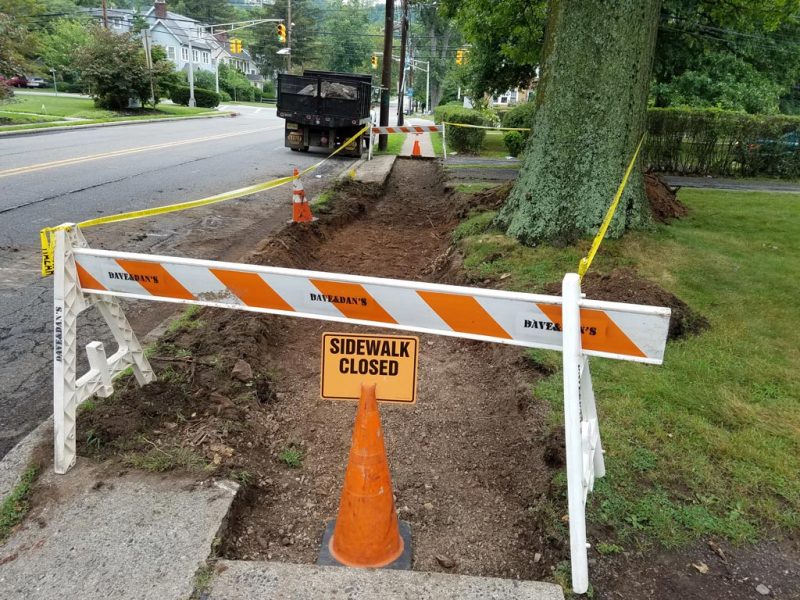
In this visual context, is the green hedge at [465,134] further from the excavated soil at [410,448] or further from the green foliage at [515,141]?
the excavated soil at [410,448]

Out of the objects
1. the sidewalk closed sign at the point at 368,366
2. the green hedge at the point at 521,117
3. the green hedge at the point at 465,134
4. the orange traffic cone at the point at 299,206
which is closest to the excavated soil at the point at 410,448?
the sidewalk closed sign at the point at 368,366

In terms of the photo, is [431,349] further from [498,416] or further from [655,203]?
[655,203]

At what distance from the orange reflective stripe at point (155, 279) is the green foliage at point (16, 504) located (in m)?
1.11

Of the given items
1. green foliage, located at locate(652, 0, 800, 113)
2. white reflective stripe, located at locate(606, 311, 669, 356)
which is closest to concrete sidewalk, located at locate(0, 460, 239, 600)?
white reflective stripe, located at locate(606, 311, 669, 356)

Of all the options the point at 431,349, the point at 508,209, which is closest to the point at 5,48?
the point at 508,209

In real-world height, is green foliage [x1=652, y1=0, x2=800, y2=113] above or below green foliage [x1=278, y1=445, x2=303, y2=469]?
above

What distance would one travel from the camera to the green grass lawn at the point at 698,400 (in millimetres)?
2967

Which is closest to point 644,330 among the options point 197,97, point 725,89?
point 725,89

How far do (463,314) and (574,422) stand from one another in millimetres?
646

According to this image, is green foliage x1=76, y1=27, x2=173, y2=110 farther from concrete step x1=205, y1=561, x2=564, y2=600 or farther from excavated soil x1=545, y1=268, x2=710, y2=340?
concrete step x1=205, y1=561, x2=564, y2=600

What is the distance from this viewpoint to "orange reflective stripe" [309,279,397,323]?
2.78m

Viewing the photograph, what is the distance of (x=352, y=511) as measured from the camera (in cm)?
268

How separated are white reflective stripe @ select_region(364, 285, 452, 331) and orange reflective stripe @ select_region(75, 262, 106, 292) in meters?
1.47

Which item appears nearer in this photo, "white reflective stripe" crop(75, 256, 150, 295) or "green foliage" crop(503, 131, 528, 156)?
"white reflective stripe" crop(75, 256, 150, 295)
